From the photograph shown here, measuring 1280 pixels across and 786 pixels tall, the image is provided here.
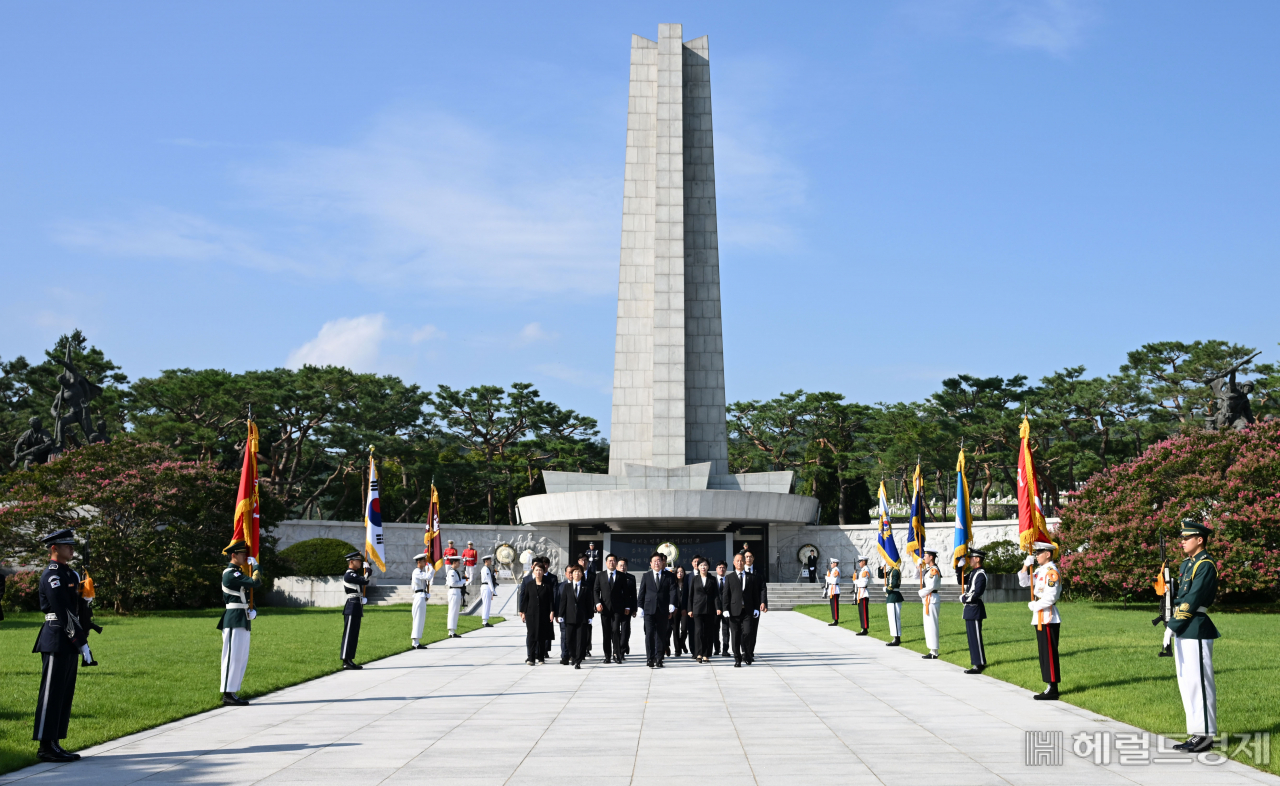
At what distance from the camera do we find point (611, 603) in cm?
1552

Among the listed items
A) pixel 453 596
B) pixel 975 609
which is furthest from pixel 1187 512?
pixel 453 596

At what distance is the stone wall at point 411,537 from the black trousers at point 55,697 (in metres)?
32.8

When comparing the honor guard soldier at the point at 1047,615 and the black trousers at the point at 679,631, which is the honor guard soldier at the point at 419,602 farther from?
the honor guard soldier at the point at 1047,615

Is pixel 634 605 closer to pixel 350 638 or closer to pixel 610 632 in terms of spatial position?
pixel 610 632

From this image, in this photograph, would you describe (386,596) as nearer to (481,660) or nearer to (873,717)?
(481,660)

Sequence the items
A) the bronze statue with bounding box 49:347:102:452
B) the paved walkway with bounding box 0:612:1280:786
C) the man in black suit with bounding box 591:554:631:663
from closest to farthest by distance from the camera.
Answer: the paved walkway with bounding box 0:612:1280:786 → the man in black suit with bounding box 591:554:631:663 → the bronze statue with bounding box 49:347:102:452

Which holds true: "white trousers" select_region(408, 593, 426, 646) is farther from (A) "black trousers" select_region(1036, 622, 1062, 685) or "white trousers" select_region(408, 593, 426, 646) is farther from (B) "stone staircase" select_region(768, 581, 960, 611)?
(B) "stone staircase" select_region(768, 581, 960, 611)

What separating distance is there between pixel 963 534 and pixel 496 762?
12.7m

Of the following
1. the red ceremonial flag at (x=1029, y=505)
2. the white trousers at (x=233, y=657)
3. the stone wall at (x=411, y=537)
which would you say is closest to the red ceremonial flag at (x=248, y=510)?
the white trousers at (x=233, y=657)

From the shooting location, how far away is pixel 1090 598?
33156 millimetres

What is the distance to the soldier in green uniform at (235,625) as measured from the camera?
10.8 metres

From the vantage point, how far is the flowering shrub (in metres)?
24.6

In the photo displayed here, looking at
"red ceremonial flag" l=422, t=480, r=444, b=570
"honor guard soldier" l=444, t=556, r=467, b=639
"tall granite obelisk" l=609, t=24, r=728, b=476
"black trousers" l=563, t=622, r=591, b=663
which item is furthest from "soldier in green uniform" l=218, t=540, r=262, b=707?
"tall granite obelisk" l=609, t=24, r=728, b=476

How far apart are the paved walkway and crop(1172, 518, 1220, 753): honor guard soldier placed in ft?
2.06
